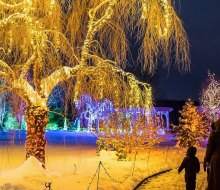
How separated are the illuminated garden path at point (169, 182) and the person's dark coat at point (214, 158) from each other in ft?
18.7

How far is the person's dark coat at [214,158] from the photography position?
21.0 feet

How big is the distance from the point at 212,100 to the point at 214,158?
36189mm

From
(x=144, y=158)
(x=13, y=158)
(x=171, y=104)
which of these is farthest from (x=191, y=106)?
(x=171, y=104)

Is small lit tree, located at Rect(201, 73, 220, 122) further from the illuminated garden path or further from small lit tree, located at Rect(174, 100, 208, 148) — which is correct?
Result: the illuminated garden path

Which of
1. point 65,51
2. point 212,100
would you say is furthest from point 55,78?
point 212,100

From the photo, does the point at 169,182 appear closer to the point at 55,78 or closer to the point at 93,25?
the point at 55,78

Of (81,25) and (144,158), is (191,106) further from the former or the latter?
(81,25)

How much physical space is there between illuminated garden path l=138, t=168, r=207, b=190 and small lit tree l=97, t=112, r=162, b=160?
4.08 metres

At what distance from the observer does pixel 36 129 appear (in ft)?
42.3

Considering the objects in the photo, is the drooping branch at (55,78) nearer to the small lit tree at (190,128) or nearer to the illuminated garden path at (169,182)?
the illuminated garden path at (169,182)

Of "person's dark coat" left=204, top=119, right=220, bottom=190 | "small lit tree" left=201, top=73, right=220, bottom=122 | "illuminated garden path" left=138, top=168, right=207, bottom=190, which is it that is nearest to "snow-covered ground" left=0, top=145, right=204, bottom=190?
"illuminated garden path" left=138, top=168, right=207, bottom=190

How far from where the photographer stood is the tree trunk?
12.8 m

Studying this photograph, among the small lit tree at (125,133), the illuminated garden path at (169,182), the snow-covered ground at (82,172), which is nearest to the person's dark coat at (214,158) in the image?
the snow-covered ground at (82,172)

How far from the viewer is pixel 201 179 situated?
46.4 feet
